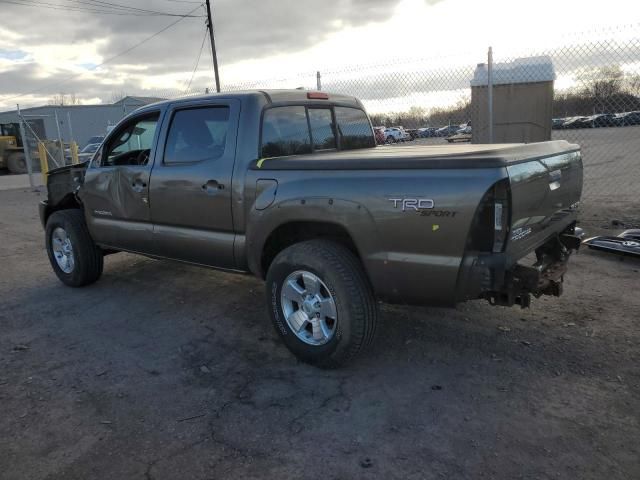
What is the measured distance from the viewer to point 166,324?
4.60 metres

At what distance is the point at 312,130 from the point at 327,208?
4.51 ft

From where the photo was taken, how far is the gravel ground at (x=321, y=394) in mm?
2652

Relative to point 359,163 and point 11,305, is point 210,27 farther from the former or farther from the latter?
point 359,163

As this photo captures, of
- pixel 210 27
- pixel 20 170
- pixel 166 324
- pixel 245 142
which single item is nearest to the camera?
pixel 245 142

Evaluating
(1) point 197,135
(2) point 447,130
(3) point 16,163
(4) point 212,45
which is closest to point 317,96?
(1) point 197,135

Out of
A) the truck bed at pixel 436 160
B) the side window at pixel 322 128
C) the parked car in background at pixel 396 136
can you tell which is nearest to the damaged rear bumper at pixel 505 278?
the truck bed at pixel 436 160

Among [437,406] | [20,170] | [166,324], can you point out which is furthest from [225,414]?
[20,170]

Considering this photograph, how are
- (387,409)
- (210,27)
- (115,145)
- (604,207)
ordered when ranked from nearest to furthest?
(387,409) → (115,145) → (604,207) → (210,27)

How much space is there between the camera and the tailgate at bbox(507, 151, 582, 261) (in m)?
2.93

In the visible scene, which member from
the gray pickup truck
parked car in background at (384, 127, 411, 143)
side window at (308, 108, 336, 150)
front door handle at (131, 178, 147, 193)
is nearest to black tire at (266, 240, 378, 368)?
the gray pickup truck

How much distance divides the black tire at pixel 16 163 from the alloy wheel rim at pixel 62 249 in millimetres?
25464

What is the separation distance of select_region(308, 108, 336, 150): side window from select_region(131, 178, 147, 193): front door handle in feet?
5.21

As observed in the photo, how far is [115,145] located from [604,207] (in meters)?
7.09

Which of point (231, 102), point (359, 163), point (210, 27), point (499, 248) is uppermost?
point (210, 27)
